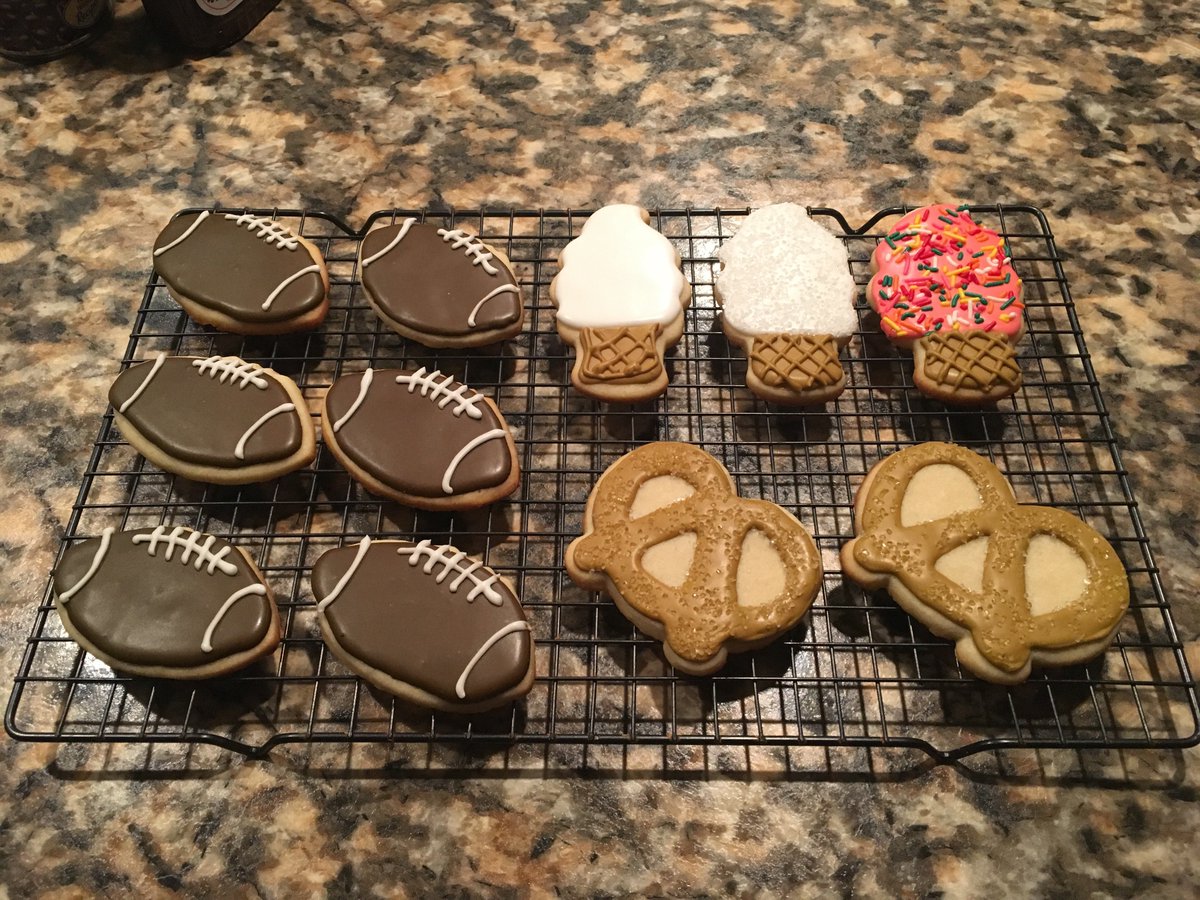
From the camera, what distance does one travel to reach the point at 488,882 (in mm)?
1404

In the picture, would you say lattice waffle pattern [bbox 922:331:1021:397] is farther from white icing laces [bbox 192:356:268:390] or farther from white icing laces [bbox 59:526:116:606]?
white icing laces [bbox 59:526:116:606]

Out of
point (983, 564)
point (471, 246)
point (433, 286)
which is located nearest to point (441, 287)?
point (433, 286)

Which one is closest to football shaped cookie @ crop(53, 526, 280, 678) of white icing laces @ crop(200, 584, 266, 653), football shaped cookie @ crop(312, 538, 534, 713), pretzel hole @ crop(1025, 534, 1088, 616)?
white icing laces @ crop(200, 584, 266, 653)

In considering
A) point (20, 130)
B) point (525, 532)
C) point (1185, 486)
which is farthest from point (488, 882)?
point (20, 130)

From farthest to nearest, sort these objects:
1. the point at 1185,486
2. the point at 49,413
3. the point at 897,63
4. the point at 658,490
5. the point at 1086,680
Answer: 1. the point at 897,63
2. the point at 49,413
3. the point at 1185,486
4. the point at 658,490
5. the point at 1086,680

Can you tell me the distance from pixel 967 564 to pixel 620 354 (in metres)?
0.80

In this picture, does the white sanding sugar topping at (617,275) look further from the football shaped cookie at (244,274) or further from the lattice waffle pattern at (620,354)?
the football shaped cookie at (244,274)

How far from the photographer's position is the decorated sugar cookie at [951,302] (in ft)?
5.79

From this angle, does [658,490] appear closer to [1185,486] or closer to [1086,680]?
[1086,680]

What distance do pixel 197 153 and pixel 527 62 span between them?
986 millimetres

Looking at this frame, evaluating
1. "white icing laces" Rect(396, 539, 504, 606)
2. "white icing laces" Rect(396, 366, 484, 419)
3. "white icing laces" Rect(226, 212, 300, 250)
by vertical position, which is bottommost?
"white icing laces" Rect(396, 539, 504, 606)

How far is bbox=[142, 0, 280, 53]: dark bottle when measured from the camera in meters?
2.36

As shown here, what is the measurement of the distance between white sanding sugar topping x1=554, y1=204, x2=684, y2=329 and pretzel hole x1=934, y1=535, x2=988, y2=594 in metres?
0.76

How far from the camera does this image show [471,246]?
75.7 inches
